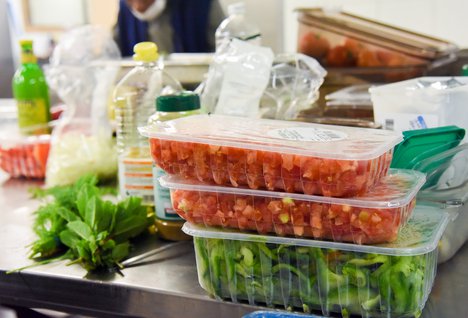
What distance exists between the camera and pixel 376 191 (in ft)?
2.01

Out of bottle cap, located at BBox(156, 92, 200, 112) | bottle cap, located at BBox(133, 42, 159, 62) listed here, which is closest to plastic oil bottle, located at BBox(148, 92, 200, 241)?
bottle cap, located at BBox(156, 92, 200, 112)

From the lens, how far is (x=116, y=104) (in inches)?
39.2

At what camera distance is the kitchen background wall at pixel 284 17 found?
87.7 inches

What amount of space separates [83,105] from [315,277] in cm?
84

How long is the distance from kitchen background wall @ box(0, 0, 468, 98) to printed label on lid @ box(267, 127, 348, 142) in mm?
1775

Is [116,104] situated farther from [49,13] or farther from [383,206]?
[49,13]

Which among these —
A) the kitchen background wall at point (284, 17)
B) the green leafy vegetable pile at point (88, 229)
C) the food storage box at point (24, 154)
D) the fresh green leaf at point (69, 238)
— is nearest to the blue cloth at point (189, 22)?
the kitchen background wall at point (284, 17)

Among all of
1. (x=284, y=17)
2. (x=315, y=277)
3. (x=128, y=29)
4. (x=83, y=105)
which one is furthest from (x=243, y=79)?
(x=128, y=29)

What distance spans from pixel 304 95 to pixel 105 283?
478 mm

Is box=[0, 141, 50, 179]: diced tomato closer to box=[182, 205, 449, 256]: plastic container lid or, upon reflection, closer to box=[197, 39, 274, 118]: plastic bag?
box=[197, 39, 274, 118]: plastic bag

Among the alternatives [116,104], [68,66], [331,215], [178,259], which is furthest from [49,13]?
[331,215]

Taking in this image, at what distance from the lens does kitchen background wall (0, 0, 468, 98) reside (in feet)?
7.30

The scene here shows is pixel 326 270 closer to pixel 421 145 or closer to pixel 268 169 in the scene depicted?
pixel 268 169

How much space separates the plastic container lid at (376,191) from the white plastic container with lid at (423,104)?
0.55 ft
